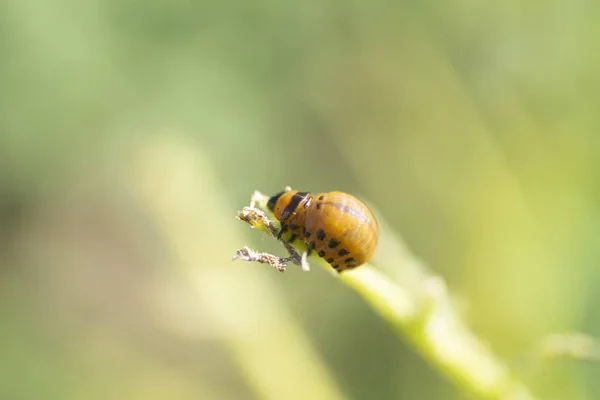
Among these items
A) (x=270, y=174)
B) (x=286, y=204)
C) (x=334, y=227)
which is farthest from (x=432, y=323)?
(x=270, y=174)

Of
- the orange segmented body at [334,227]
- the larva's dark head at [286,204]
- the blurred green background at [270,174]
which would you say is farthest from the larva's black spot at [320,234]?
the blurred green background at [270,174]

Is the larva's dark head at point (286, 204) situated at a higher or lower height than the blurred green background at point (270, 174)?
lower

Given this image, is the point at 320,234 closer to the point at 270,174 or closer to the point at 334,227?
the point at 334,227

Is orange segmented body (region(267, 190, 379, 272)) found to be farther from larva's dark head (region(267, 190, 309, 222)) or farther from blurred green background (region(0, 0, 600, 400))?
blurred green background (region(0, 0, 600, 400))

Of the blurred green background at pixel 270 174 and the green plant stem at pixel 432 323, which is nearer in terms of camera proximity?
the green plant stem at pixel 432 323

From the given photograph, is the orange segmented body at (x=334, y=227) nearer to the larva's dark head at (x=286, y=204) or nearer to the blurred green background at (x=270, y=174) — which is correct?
the larva's dark head at (x=286, y=204)

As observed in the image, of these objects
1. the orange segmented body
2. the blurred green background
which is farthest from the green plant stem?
the blurred green background

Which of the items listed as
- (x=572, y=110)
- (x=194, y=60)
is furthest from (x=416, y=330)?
(x=194, y=60)
